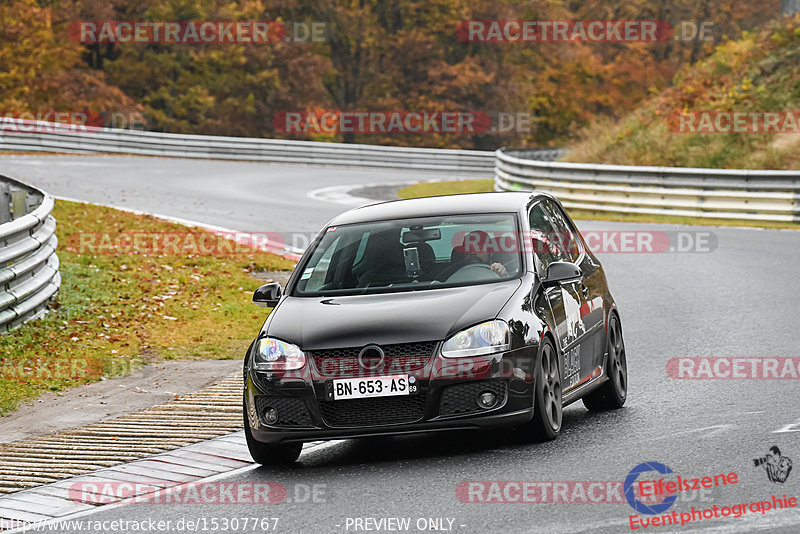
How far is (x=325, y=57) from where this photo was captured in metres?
67.3

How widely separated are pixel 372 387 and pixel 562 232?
2.67 meters

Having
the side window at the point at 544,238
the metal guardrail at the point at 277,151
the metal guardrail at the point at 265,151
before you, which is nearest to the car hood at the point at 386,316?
the side window at the point at 544,238

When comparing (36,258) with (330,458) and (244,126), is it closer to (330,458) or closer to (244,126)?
(330,458)

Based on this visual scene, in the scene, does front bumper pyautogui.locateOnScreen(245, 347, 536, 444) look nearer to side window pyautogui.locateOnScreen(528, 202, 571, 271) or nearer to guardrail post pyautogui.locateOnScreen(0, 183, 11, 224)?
side window pyautogui.locateOnScreen(528, 202, 571, 271)

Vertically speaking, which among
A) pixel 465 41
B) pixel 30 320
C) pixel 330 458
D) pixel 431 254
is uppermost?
pixel 431 254

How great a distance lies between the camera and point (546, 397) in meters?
7.94

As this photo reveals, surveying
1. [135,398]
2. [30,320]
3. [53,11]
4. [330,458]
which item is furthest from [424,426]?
[53,11]

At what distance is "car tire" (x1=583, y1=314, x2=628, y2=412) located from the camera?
9242mm

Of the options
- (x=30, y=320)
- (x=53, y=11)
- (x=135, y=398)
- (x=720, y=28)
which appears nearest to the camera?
(x=135, y=398)

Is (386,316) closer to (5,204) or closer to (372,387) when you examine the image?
(372,387)

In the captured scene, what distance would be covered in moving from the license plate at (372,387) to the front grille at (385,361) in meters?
0.03

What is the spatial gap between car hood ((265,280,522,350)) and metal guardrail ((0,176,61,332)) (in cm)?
505

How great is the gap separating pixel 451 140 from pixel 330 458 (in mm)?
55617

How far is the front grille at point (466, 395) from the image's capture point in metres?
7.57
